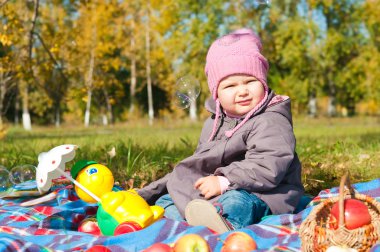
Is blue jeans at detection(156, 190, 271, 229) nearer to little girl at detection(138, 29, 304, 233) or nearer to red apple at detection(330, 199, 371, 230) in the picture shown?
little girl at detection(138, 29, 304, 233)

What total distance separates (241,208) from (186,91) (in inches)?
60.6

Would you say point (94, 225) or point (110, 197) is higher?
point (110, 197)

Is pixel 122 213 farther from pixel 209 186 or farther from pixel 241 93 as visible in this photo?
pixel 241 93

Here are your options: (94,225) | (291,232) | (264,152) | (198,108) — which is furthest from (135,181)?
(198,108)

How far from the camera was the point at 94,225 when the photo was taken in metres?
2.96

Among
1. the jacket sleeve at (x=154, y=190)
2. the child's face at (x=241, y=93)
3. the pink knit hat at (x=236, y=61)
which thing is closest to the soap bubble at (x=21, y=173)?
the jacket sleeve at (x=154, y=190)

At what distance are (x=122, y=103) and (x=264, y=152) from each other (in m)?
33.4

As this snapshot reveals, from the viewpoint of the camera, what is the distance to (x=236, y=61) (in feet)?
10.3

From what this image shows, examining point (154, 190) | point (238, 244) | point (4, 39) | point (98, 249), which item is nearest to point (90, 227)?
point (154, 190)

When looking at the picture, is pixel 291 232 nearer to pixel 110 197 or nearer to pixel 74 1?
pixel 110 197

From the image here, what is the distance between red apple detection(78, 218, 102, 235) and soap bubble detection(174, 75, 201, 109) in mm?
1380

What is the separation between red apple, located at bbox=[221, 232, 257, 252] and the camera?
215 centimetres

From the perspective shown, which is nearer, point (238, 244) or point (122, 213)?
point (238, 244)

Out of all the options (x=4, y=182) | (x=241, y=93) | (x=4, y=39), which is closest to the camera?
(x=241, y=93)
